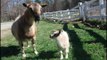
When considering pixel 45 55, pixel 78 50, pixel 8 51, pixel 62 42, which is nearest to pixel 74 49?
pixel 78 50

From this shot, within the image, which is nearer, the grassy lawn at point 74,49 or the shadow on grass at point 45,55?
the grassy lawn at point 74,49

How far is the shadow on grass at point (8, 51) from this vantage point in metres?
10.3

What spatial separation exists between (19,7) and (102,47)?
37957 mm

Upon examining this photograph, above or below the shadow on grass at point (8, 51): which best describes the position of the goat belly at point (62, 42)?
above

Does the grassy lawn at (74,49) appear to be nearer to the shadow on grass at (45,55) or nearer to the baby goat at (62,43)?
the shadow on grass at (45,55)

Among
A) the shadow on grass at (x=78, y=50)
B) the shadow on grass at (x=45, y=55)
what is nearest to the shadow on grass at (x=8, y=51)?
the shadow on grass at (x=45, y=55)

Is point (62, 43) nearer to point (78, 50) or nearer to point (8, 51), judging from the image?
point (78, 50)

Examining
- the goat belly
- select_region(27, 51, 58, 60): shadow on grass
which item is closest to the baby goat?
the goat belly

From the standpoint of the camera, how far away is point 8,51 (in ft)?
35.6

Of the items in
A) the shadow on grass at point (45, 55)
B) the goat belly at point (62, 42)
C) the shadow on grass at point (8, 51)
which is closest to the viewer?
the goat belly at point (62, 42)

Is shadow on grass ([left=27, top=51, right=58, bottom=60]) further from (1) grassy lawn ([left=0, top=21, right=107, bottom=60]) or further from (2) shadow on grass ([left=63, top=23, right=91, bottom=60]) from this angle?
(2) shadow on grass ([left=63, top=23, right=91, bottom=60])

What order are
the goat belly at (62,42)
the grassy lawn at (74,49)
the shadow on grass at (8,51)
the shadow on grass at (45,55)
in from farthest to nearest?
the shadow on grass at (8,51) → the shadow on grass at (45,55) → the grassy lawn at (74,49) → the goat belly at (62,42)

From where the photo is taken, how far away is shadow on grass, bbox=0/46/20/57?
10341mm

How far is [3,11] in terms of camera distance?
42750mm
